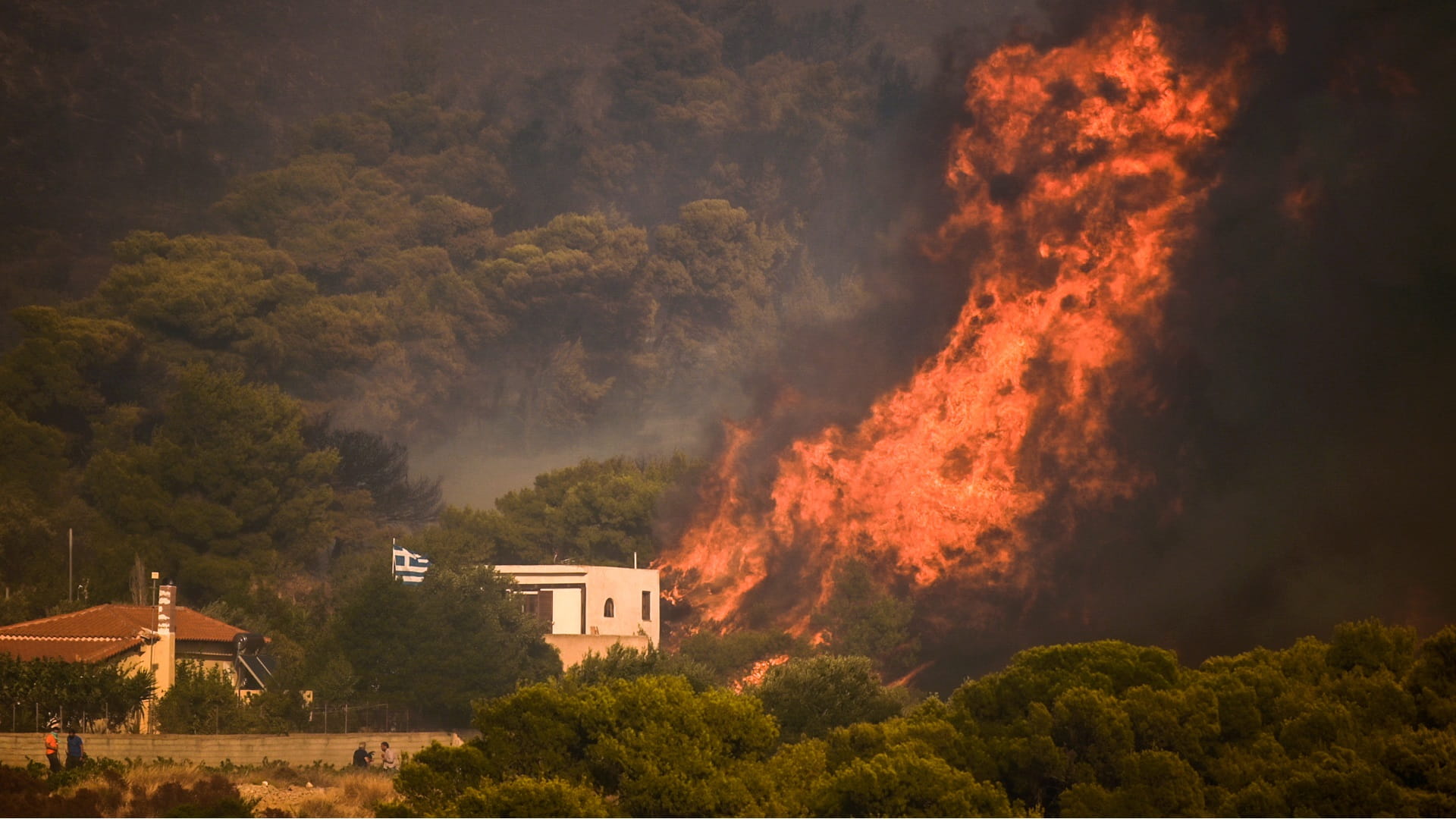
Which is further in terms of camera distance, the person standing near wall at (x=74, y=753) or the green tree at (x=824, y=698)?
the person standing near wall at (x=74, y=753)

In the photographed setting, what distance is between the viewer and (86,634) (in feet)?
169

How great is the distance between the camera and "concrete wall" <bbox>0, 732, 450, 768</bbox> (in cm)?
4203

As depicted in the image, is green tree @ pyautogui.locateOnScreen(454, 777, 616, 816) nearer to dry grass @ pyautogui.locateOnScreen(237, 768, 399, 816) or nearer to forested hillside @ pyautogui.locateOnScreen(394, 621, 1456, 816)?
forested hillside @ pyautogui.locateOnScreen(394, 621, 1456, 816)

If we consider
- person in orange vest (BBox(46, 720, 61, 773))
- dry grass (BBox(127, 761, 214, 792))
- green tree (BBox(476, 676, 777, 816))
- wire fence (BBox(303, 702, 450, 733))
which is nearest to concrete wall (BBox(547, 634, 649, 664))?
wire fence (BBox(303, 702, 450, 733))

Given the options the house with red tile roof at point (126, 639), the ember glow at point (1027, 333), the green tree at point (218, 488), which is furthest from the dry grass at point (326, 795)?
the green tree at point (218, 488)

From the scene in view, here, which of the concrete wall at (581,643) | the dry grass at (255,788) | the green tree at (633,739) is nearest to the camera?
the green tree at (633,739)

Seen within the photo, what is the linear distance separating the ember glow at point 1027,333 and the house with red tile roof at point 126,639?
2025cm

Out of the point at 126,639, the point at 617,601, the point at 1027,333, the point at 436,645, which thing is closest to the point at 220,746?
the point at 126,639

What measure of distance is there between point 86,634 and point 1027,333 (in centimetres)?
3066

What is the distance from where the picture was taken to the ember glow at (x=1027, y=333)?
5381cm

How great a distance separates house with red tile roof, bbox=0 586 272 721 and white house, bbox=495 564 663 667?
501 inches

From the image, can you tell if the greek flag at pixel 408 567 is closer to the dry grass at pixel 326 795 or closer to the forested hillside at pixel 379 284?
the forested hillside at pixel 379 284

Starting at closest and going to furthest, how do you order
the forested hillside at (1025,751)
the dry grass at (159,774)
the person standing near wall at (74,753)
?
the forested hillside at (1025,751), the dry grass at (159,774), the person standing near wall at (74,753)

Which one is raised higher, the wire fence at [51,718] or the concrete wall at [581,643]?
the concrete wall at [581,643]
